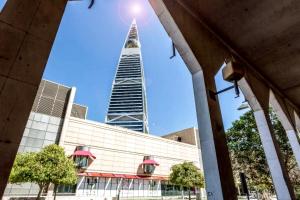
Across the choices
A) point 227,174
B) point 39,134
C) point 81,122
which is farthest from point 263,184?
point 39,134

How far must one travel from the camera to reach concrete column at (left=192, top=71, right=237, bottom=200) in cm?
312

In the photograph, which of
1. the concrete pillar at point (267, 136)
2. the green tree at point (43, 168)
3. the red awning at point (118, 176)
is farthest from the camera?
the red awning at point (118, 176)

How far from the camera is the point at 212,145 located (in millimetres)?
3379

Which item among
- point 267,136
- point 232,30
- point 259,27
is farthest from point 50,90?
point 259,27

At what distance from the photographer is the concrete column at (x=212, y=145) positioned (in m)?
3.12

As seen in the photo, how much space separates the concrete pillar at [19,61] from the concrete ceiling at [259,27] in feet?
11.0

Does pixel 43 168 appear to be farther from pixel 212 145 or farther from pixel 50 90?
pixel 212 145

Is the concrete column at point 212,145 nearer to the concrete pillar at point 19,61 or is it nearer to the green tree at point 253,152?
the concrete pillar at point 19,61

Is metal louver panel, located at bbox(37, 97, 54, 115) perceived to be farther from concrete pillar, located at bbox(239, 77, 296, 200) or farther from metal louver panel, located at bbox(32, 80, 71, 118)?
concrete pillar, located at bbox(239, 77, 296, 200)

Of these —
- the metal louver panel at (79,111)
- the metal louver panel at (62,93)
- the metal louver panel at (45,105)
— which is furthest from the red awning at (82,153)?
the metal louver panel at (62,93)

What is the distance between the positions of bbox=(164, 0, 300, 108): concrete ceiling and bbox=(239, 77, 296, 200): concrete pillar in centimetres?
81

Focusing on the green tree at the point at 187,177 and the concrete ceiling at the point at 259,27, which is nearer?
the concrete ceiling at the point at 259,27

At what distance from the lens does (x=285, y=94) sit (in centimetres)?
770

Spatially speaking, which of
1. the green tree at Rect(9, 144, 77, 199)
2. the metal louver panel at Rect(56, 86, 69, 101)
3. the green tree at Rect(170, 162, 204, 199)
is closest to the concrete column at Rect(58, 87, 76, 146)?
the metal louver panel at Rect(56, 86, 69, 101)
